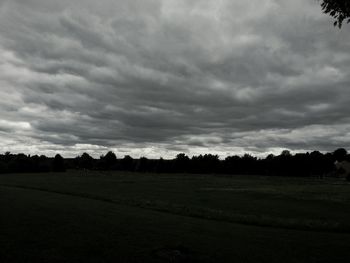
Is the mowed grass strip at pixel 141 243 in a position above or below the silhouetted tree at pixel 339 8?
below

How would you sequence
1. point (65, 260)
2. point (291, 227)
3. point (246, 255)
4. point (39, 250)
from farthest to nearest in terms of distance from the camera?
point (291, 227) → point (246, 255) → point (39, 250) → point (65, 260)

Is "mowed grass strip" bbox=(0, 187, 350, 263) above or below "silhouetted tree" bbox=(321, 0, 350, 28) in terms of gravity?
below

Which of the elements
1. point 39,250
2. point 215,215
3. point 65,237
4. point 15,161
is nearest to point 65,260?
point 39,250

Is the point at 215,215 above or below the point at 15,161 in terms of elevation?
below

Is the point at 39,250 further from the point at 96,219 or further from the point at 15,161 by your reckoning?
the point at 15,161

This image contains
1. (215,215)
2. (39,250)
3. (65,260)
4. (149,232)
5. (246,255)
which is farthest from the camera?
(215,215)

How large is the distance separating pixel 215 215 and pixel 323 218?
10664 millimetres

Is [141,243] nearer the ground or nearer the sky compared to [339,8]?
nearer the ground

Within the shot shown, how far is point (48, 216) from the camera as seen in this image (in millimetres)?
25203

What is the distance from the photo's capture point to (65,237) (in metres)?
18.3

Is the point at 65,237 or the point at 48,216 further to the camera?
the point at 48,216

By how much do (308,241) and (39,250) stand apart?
14716 millimetres

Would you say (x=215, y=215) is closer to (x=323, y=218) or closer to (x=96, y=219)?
(x=323, y=218)

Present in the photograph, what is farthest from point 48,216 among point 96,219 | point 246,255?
point 246,255
